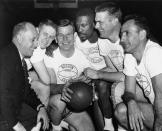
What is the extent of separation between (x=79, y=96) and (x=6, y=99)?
792 mm

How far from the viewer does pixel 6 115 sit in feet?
7.14

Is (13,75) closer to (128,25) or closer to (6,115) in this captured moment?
(6,115)

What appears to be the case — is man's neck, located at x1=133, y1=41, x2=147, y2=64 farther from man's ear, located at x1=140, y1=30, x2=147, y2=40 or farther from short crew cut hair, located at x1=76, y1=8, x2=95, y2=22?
short crew cut hair, located at x1=76, y1=8, x2=95, y2=22

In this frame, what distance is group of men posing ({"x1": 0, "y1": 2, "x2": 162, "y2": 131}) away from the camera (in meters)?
2.29

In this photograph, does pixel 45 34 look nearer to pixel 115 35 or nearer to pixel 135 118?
pixel 115 35

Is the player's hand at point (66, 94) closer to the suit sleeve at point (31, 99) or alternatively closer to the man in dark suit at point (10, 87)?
the suit sleeve at point (31, 99)

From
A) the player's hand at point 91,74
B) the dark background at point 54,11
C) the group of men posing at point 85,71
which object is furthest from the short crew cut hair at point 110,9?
the dark background at point 54,11

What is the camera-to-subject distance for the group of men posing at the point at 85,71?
2293 millimetres

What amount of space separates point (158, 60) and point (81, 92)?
82 cm

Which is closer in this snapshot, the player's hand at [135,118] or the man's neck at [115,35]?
the player's hand at [135,118]

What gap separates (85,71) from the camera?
10.1 feet

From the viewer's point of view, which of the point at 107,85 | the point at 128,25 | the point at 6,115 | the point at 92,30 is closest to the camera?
the point at 6,115

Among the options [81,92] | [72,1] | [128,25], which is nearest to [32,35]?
[81,92]

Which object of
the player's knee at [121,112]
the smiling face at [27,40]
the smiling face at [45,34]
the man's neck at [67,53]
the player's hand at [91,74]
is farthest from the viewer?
the man's neck at [67,53]
